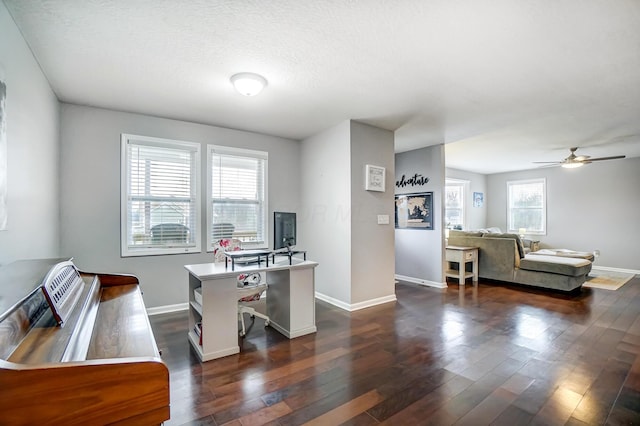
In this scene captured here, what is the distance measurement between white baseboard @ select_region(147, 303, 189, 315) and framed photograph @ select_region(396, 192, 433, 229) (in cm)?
401

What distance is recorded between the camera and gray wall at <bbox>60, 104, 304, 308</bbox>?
3221 millimetres

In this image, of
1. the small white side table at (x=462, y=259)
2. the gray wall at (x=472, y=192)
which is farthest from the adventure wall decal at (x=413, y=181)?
the gray wall at (x=472, y=192)

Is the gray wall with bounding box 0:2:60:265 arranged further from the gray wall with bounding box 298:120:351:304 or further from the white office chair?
the gray wall with bounding box 298:120:351:304

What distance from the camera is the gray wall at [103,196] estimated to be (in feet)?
10.6

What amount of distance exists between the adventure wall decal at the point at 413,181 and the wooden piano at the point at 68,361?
16.1 ft

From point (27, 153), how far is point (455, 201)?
8296 millimetres

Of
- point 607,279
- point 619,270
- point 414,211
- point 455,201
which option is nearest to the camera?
point 414,211

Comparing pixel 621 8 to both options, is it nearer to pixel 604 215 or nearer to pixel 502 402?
pixel 502 402

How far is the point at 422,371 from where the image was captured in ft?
7.48

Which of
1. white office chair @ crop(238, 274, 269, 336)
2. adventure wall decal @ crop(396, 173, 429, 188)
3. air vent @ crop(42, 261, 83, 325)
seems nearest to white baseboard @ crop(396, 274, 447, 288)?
adventure wall decal @ crop(396, 173, 429, 188)

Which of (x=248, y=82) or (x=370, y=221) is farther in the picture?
(x=370, y=221)

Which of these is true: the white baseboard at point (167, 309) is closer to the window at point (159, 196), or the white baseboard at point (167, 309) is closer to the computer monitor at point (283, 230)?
the window at point (159, 196)

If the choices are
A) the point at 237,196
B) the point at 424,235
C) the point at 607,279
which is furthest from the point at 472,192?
the point at 237,196

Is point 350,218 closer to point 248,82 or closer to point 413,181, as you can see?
point 248,82
